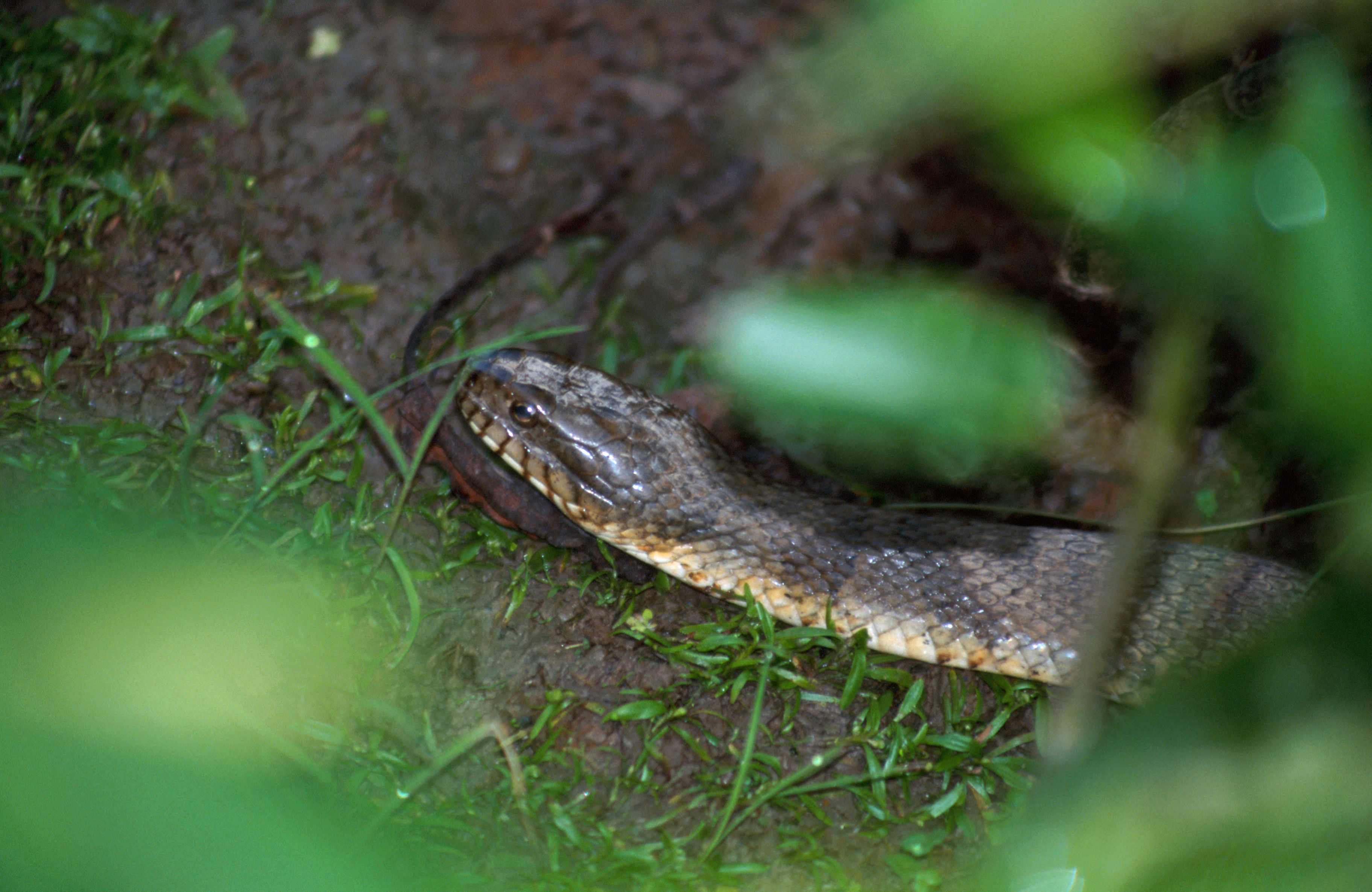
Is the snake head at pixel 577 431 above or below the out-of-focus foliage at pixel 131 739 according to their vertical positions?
below

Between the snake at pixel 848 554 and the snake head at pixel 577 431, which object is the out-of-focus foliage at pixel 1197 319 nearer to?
the snake at pixel 848 554

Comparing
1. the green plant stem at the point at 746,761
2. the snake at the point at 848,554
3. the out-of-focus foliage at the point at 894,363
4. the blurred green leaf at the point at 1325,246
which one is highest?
the blurred green leaf at the point at 1325,246

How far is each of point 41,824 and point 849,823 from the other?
2804mm

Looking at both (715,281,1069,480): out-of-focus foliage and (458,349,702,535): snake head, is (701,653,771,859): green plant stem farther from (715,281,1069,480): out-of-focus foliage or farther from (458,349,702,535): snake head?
(715,281,1069,480): out-of-focus foliage

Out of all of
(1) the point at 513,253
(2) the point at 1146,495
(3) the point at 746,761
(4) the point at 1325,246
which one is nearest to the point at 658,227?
(1) the point at 513,253

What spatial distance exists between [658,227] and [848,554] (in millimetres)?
2031

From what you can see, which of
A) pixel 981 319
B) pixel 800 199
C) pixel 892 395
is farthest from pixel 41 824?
pixel 800 199

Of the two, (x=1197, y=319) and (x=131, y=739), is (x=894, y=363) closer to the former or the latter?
(x=1197, y=319)

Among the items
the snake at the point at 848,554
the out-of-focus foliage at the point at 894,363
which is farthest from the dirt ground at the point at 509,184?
the out-of-focus foliage at the point at 894,363

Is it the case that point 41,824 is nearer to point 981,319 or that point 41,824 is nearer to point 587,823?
point 981,319

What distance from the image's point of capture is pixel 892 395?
740 mm

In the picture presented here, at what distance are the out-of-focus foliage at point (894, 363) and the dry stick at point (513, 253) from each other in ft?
10.6

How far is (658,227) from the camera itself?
4508 mm

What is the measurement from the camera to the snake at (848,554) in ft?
10.6
